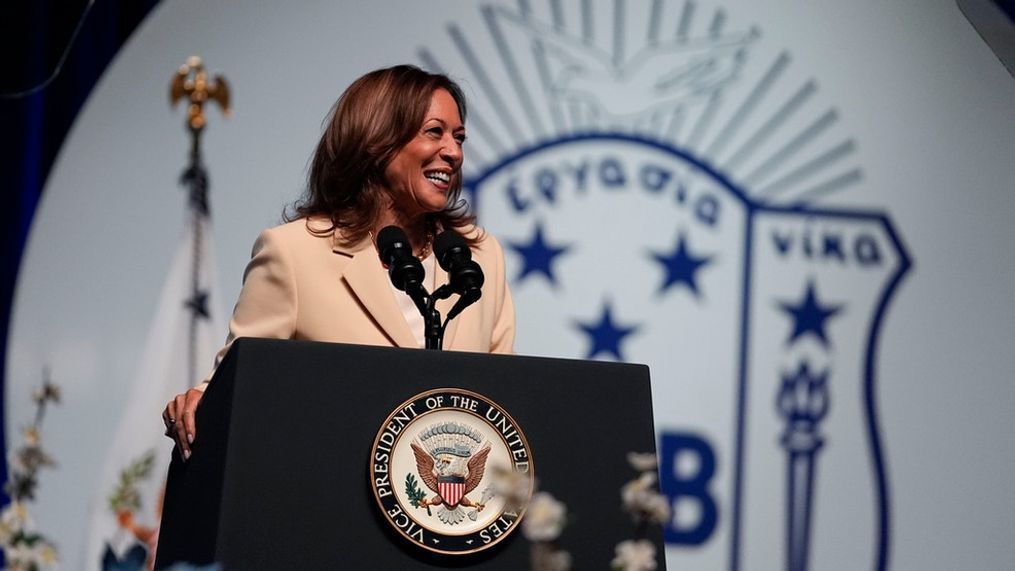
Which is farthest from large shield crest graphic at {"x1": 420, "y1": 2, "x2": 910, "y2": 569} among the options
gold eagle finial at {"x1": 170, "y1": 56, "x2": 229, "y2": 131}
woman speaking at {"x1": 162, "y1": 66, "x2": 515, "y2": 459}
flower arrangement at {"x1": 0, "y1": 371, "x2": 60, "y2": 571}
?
woman speaking at {"x1": 162, "y1": 66, "x2": 515, "y2": 459}

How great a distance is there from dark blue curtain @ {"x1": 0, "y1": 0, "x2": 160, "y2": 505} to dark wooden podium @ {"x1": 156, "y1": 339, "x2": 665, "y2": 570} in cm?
222

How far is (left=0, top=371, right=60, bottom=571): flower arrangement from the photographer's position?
86.6 inches

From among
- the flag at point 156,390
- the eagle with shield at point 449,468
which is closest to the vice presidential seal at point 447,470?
the eagle with shield at point 449,468

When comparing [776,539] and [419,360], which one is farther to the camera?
[776,539]

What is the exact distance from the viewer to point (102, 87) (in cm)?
368

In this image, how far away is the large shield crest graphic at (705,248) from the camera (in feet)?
12.3

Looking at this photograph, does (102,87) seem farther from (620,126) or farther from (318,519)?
(318,519)

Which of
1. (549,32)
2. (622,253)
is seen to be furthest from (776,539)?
(549,32)

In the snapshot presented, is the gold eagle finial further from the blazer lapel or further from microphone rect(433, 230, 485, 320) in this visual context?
microphone rect(433, 230, 485, 320)

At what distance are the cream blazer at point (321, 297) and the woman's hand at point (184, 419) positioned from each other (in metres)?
0.14

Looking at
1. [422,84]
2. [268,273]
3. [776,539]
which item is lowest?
[776,539]

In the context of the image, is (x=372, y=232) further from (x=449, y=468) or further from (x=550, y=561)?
(x=550, y=561)

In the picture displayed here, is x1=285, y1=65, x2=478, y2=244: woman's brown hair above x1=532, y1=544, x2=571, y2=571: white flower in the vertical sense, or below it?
above

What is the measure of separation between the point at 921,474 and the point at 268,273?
2591 mm
